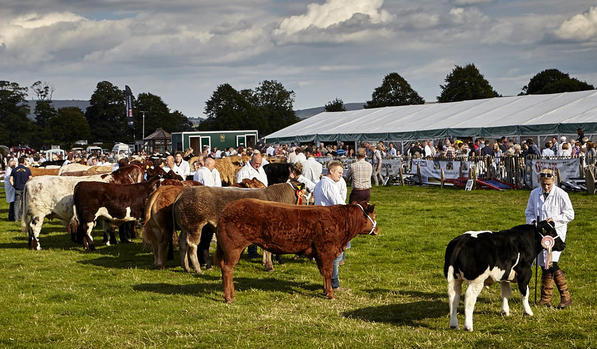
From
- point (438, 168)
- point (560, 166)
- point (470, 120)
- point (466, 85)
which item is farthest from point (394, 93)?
point (560, 166)

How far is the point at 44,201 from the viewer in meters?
14.9

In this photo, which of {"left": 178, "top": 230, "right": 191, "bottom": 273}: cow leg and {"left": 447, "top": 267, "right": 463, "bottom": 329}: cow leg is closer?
{"left": 447, "top": 267, "right": 463, "bottom": 329}: cow leg

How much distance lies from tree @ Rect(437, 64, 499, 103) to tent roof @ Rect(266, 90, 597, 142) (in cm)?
4124

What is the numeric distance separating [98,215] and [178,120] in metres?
112

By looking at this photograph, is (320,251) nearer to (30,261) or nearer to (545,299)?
(545,299)

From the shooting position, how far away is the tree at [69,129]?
11775 centimetres

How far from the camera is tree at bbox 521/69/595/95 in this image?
245 ft

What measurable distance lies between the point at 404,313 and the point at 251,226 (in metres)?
2.42

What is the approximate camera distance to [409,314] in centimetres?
860

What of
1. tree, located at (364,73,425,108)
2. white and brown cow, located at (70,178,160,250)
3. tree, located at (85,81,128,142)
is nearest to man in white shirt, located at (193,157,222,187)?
white and brown cow, located at (70,178,160,250)

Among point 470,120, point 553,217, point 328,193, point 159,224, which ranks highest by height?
point 470,120

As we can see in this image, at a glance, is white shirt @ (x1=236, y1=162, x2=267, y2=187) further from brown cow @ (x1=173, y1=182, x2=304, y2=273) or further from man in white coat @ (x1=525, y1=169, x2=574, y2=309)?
man in white coat @ (x1=525, y1=169, x2=574, y2=309)

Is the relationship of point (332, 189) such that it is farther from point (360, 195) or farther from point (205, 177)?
point (205, 177)

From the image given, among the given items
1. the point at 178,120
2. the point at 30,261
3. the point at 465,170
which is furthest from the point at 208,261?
the point at 178,120
